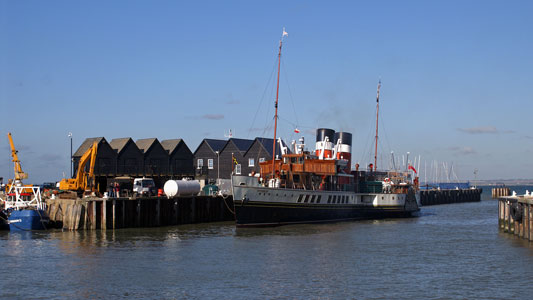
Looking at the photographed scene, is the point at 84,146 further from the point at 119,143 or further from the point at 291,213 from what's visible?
the point at 291,213

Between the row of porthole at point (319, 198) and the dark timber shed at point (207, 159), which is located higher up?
the dark timber shed at point (207, 159)

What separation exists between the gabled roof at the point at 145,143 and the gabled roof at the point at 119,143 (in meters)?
3.35

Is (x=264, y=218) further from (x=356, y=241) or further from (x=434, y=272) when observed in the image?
(x=434, y=272)

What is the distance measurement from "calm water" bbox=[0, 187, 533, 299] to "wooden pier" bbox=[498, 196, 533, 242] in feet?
3.31

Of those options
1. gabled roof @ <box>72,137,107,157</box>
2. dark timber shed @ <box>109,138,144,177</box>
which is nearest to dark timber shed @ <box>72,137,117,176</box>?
dark timber shed @ <box>109,138,144,177</box>

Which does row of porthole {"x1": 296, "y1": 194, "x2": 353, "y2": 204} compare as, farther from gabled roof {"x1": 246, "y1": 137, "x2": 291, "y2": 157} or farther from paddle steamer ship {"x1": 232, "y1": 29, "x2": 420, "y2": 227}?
gabled roof {"x1": 246, "y1": 137, "x2": 291, "y2": 157}

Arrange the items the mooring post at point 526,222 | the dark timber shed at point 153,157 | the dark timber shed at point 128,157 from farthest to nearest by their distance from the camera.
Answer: the dark timber shed at point 153,157 < the dark timber shed at point 128,157 < the mooring post at point 526,222

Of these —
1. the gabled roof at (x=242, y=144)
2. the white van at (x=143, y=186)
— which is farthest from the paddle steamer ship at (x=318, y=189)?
the gabled roof at (x=242, y=144)

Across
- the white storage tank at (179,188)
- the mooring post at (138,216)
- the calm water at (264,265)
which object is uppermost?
the white storage tank at (179,188)

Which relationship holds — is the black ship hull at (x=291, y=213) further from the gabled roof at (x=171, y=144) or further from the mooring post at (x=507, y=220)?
the gabled roof at (x=171, y=144)

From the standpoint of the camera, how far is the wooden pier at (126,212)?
50.4 metres

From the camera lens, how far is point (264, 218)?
53.1 meters

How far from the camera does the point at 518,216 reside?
4625 centimetres

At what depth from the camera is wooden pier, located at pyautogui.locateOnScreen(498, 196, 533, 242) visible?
42750 mm
